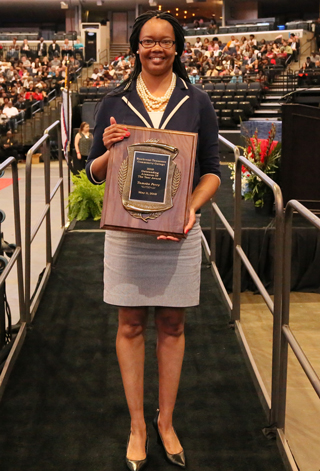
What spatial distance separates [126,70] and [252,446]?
61.4ft

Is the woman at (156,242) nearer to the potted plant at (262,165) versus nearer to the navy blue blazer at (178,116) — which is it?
the navy blue blazer at (178,116)

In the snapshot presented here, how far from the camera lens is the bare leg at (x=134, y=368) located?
74.0 inches

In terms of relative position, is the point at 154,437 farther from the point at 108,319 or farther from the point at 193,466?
the point at 108,319

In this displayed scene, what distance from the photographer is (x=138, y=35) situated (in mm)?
1772

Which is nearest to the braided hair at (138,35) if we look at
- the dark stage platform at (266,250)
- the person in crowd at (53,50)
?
the dark stage platform at (266,250)

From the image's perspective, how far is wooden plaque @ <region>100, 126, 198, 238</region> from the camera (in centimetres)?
165

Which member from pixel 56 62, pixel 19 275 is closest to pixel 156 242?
→ pixel 19 275

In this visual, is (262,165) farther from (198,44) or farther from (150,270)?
(198,44)

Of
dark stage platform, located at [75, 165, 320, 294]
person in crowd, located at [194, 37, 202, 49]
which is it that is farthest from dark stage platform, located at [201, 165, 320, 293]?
person in crowd, located at [194, 37, 202, 49]

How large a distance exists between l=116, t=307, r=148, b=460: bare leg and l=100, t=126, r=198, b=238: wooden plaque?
35 cm

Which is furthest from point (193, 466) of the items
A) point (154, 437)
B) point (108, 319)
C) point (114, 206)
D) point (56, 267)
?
point (56, 267)

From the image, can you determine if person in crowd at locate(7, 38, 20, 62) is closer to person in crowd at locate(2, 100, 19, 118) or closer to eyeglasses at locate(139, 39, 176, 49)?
person in crowd at locate(2, 100, 19, 118)

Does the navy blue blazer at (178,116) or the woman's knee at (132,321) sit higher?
the navy blue blazer at (178,116)

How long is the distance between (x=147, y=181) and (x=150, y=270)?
0.30 m
